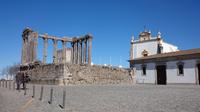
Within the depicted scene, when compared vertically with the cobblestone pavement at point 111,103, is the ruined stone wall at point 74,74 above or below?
above

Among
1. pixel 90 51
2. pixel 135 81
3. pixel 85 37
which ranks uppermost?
pixel 85 37

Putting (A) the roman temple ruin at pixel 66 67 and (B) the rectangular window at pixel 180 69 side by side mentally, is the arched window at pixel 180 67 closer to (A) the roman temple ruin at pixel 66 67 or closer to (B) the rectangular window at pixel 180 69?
(B) the rectangular window at pixel 180 69

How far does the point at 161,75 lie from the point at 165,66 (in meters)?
1.83

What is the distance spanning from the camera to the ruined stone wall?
2808cm

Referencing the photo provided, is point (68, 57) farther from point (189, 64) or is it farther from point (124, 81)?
point (189, 64)

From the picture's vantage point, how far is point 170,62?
37.2 meters

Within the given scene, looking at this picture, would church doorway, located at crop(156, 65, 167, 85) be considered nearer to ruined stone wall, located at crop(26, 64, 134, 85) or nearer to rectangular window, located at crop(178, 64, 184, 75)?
rectangular window, located at crop(178, 64, 184, 75)

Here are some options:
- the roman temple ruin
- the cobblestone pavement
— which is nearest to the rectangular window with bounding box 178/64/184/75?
the roman temple ruin

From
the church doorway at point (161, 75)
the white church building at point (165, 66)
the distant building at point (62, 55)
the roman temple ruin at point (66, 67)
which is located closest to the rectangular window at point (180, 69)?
the white church building at point (165, 66)

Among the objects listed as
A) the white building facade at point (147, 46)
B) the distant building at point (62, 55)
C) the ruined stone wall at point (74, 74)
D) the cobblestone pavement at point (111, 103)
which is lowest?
the cobblestone pavement at point (111, 103)

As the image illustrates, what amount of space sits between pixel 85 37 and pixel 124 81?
1255 centimetres

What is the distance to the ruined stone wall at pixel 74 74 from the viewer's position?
28078 mm

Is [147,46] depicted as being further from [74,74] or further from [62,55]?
[74,74]

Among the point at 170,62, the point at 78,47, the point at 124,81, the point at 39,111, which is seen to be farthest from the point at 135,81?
the point at 39,111
